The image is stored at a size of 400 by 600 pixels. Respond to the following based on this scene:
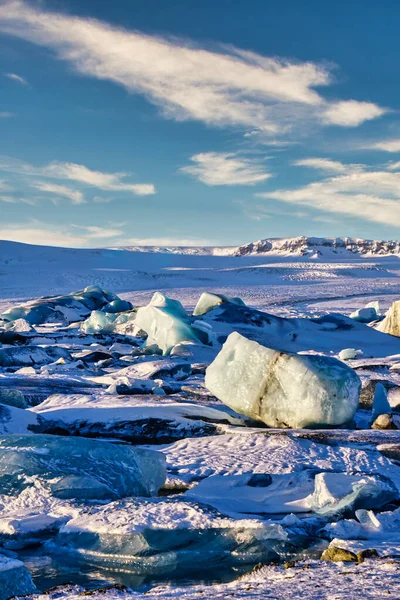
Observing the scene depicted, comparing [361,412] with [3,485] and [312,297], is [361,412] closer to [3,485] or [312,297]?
[3,485]

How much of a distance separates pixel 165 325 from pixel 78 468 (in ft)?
21.1

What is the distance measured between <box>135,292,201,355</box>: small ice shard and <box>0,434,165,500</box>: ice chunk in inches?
224

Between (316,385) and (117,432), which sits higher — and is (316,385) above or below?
above

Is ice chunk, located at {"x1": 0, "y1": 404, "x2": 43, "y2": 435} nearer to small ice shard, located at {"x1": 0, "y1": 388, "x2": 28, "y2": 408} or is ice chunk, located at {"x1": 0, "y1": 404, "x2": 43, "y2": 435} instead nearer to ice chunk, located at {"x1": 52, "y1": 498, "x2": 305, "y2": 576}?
small ice shard, located at {"x1": 0, "y1": 388, "x2": 28, "y2": 408}

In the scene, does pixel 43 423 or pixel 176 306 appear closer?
pixel 43 423

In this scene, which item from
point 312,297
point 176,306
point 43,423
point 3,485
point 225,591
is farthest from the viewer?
point 312,297

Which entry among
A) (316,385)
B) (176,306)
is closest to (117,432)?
(316,385)

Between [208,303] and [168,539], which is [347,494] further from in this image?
[208,303]


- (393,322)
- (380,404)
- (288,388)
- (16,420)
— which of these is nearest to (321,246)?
(393,322)

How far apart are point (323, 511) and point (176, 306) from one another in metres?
7.92

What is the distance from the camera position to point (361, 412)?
4.89 metres

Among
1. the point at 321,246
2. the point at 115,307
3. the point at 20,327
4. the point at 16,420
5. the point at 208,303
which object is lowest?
the point at 20,327

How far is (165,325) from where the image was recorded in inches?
369

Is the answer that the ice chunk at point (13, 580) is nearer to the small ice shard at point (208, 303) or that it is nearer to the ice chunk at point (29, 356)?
the ice chunk at point (29, 356)
